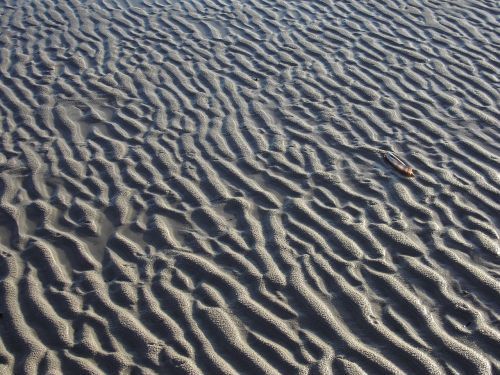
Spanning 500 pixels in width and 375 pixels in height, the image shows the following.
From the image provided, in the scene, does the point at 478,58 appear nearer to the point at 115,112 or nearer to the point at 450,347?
the point at 115,112

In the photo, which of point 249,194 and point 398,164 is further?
point 398,164

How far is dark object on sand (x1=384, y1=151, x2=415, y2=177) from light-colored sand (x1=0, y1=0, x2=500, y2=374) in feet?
0.22

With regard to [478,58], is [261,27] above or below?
below

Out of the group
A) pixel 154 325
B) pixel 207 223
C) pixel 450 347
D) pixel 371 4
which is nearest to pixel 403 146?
pixel 207 223

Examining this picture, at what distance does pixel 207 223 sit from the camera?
6.25 meters

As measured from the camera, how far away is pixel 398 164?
23.2 ft

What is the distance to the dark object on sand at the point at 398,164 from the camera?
6.96m

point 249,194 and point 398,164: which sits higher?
point 398,164

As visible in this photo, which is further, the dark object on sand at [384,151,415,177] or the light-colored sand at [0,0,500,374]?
the dark object on sand at [384,151,415,177]

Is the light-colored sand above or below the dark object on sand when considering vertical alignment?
below

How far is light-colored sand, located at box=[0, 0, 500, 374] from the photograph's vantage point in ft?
16.5

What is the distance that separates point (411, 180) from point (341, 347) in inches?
95.1

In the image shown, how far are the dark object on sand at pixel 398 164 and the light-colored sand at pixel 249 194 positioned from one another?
0.07 m

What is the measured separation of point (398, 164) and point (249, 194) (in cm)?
149
